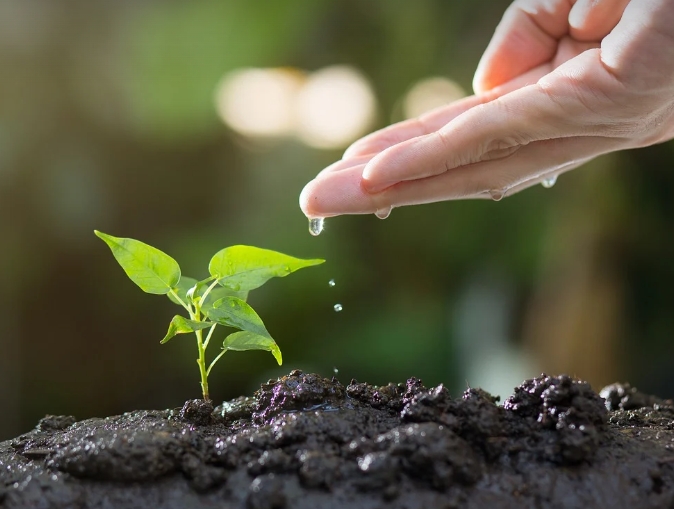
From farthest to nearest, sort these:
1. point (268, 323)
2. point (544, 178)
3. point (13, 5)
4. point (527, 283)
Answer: point (527, 283), point (268, 323), point (13, 5), point (544, 178)

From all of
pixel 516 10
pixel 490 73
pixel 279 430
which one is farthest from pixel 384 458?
pixel 516 10

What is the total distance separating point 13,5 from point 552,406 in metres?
2.48

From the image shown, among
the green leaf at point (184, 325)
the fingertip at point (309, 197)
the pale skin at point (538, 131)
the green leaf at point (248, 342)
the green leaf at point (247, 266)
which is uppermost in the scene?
Answer: the pale skin at point (538, 131)

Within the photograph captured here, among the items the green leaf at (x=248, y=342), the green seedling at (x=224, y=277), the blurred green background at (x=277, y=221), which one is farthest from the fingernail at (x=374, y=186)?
the blurred green background at (x=277, y=221)

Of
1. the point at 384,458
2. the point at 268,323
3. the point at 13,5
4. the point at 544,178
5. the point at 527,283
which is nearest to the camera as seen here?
the point at 384,458

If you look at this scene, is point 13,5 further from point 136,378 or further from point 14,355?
point 136,378

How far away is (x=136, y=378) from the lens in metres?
2.63

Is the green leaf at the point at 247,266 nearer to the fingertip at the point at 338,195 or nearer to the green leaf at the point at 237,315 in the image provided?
the green leaf at the point at 237,315

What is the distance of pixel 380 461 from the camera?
71cm

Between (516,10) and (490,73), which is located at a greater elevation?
(516,10)

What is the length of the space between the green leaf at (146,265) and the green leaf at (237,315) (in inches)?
3.1

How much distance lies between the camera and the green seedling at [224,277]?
2.90 ft

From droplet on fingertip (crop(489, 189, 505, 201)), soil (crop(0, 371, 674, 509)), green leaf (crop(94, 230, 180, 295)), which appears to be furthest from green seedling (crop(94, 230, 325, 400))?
droplet on fingertip (crop(489, 189, 505, 201))

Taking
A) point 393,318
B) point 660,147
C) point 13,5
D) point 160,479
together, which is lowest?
point 393,318
